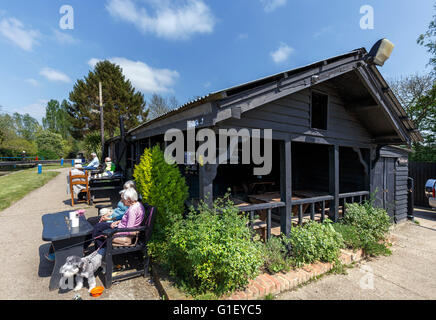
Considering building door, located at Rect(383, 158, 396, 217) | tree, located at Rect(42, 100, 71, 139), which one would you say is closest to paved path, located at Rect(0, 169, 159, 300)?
building door, located at Rect(383, 158, 396, 217)

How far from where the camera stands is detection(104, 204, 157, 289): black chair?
10.2 ft

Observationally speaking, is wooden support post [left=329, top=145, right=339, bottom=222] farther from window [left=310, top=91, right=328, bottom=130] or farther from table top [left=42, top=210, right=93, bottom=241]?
table top [left=42, top=210, right=93, bottom=241]

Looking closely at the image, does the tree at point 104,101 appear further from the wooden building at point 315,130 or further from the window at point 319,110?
the window at point 319,110

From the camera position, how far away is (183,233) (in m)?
2.99

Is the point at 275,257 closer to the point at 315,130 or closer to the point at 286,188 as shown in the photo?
the point at 286,188

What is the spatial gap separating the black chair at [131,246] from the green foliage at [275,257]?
1948 millimetres

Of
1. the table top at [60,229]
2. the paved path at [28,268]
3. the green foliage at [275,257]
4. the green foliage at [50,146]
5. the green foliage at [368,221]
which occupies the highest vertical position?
the green foliage at [50,146]

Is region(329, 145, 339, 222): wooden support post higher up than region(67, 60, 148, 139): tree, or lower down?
lower down

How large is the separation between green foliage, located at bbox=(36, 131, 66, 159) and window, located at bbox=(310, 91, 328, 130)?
40.5 meters

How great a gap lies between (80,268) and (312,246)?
145 inches

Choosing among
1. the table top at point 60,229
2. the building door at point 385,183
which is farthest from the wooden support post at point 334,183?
the table top at point 60,229

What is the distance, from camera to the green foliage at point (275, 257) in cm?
Answer: 343

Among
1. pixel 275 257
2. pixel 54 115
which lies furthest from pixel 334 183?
pixel 54 115
